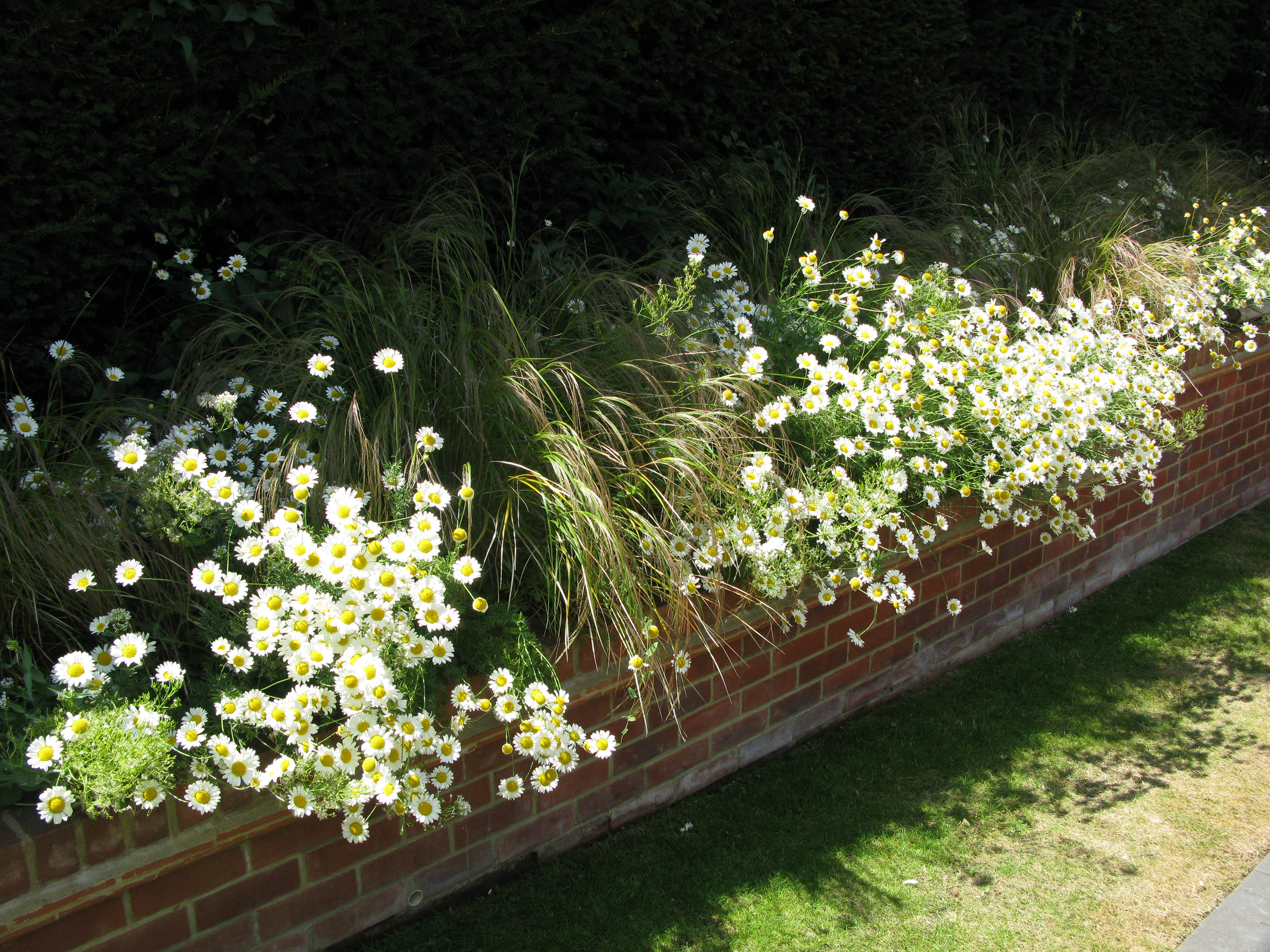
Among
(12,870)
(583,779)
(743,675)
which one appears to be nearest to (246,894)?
(12,870)

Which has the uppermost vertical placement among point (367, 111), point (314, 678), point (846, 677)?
point (367, 111)

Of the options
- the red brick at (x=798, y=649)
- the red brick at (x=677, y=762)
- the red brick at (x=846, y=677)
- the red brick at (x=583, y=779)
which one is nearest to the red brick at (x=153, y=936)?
the red brick at (x=583, y=779)

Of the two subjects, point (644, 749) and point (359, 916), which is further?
point (644, 749)

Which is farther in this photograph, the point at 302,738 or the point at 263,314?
the point at 263,314

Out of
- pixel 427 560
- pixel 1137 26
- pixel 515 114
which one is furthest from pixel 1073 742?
pixel 1137 26

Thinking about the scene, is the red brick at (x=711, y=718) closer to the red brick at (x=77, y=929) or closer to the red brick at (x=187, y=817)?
the red brick at (x=187, y=817)

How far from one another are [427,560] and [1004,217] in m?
4.50

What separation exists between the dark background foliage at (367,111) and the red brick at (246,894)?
6.10 ft

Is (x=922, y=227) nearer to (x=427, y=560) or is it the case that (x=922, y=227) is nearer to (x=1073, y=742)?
(x=1073, y=742)

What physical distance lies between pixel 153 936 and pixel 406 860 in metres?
0.61

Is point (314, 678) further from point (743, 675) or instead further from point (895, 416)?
point (895, 416)

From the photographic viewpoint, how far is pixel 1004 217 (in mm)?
5672

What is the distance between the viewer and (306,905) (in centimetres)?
240

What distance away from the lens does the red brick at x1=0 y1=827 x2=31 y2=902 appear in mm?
1902
